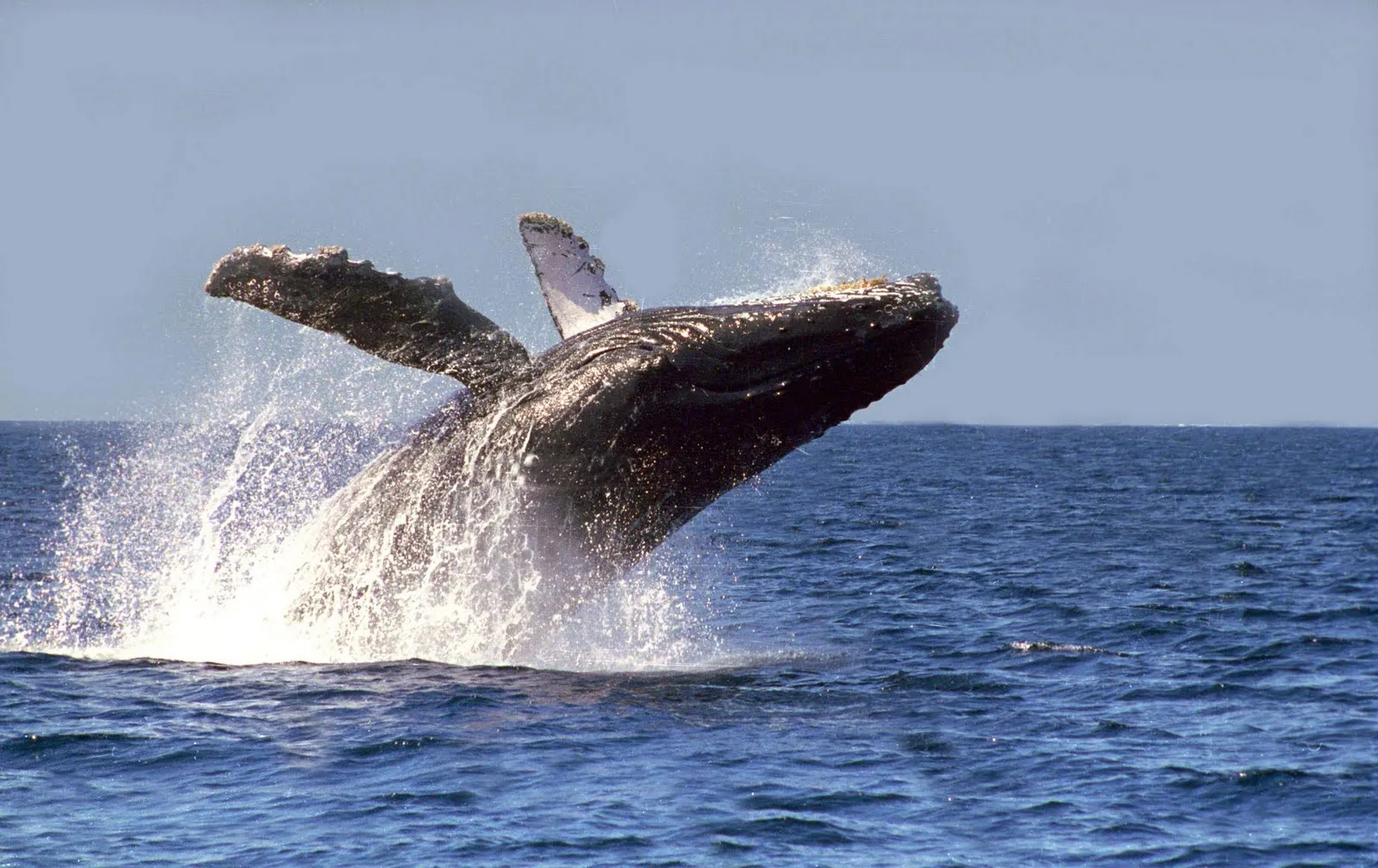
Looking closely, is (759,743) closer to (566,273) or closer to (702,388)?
(702,388)

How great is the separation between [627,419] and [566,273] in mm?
1814

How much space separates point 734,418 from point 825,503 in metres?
30.6

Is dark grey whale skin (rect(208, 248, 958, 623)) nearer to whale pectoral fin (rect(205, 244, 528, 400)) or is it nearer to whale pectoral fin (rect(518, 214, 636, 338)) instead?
whale pectoral fin (rect(205, 244, 528, 400))

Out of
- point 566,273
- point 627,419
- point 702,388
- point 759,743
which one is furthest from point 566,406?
point 759,743

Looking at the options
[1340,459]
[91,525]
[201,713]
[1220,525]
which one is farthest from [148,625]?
[1340,459]

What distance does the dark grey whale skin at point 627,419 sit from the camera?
1178cm

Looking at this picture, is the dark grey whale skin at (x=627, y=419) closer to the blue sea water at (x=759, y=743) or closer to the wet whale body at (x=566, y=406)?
the wet whale body at (x=566, y=406)

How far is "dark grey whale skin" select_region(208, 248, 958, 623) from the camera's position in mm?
11781

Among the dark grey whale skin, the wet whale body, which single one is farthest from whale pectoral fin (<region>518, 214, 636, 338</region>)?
the dark grey whale skin

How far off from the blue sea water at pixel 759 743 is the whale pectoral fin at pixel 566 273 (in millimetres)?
2981

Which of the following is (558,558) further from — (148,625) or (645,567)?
(645,567)

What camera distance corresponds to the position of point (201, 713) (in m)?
11.1

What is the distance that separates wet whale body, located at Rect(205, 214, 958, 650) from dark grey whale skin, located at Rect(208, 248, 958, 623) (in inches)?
0.6

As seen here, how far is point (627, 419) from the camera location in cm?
1186
